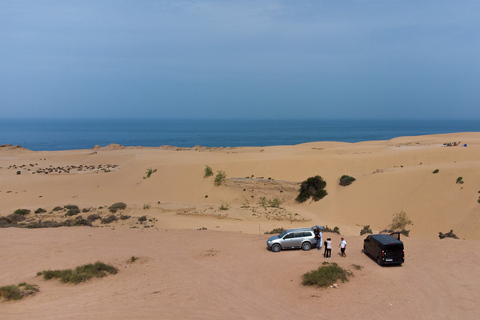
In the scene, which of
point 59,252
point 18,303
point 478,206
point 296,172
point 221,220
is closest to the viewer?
point 18,303

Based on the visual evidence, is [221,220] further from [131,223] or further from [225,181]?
[225,181]

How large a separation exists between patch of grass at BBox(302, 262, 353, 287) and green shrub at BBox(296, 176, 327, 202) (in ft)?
67.5

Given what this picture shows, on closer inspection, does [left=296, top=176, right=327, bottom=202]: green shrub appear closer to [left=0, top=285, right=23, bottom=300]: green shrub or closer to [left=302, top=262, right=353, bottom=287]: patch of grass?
[left=302, top=262, right=353, bottom=287]: patch of grass

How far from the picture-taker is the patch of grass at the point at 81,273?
1445 cm

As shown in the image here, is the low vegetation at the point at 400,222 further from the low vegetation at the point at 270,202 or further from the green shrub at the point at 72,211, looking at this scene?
the green shrub at the point at 72,211

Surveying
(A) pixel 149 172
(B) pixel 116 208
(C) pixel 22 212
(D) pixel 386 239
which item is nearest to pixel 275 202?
(B) pixel 116 208

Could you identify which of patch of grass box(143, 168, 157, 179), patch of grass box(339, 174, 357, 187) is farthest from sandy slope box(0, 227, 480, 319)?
patch of grass box(143, 168, 157, 179)

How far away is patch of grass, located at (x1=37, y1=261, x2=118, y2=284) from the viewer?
14453mm

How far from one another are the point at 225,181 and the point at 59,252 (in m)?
23.0

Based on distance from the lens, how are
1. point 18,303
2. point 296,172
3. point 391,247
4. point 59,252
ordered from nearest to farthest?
point 18,303, point 391,247, point 59,252, point 296,172

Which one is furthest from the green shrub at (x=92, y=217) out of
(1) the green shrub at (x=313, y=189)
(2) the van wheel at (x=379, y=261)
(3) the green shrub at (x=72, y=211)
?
(2) the van wheel at (x=379, y=261)

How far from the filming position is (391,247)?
49.8 feet

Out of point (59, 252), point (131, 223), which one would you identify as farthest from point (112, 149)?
point (59, 252)

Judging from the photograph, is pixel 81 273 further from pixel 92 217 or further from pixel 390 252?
pixel 92 217
